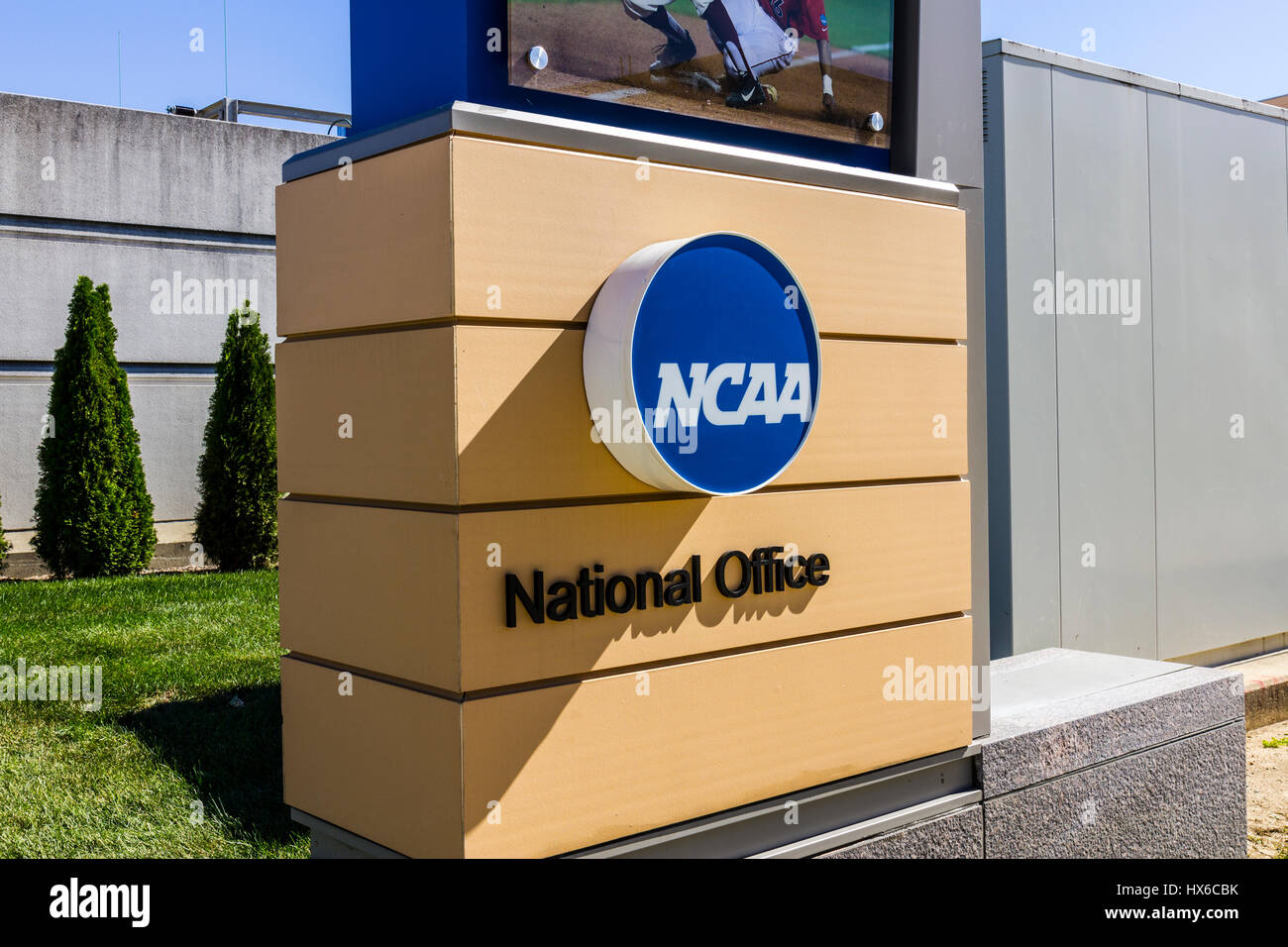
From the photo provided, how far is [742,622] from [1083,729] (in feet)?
7.14

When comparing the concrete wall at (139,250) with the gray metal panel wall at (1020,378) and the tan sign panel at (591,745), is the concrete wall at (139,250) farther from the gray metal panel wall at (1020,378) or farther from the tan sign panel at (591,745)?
the tan sign panel at (591,745)

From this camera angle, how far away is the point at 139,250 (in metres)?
12.6

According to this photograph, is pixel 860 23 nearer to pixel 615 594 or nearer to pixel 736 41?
pixel 736 41

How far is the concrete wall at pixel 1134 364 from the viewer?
260 inches

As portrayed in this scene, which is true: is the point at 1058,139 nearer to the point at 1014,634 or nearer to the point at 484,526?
the point at 1014,634

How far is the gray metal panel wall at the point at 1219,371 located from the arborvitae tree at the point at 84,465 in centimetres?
942

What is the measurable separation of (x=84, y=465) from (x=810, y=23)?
9365mm

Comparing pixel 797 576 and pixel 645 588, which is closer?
pixel 645 588

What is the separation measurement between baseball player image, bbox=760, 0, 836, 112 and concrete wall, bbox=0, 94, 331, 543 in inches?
407

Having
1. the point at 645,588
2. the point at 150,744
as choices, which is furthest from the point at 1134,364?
the point at 150,744
